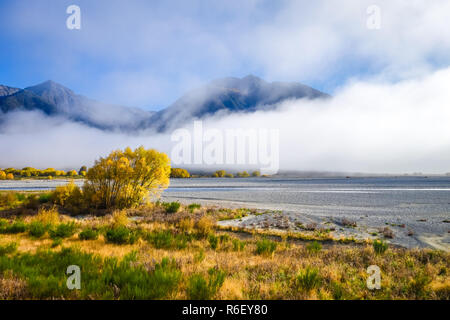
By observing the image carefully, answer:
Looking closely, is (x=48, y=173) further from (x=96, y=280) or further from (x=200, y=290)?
(x=200, y=290)

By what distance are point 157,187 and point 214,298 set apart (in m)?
18.7

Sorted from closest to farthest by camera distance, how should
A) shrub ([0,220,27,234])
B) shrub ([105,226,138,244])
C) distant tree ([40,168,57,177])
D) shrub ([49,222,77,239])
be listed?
shrub ([105,226,138,244]) → shrub ([49,222,77,239]) → shrub ([0,220,27,234]) → distant tree ([40,168,57,177])

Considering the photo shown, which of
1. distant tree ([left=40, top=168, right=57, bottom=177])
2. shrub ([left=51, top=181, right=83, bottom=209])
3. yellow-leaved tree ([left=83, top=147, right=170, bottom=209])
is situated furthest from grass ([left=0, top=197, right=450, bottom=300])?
distant tree ([left=40, top=168, right=57, bottom=177])

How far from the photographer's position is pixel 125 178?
19.6 meters

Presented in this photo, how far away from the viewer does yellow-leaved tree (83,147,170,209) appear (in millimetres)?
19406

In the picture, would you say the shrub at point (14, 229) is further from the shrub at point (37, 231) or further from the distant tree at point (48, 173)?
the distant tree at point (48, 173)

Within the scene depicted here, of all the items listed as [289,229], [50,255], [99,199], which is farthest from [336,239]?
[99,199]

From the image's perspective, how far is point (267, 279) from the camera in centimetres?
507

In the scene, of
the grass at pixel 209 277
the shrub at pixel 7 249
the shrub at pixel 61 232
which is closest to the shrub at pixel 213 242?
the grass at pixel 209 277

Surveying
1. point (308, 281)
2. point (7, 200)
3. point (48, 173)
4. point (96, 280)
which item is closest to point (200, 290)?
point (96, 280)

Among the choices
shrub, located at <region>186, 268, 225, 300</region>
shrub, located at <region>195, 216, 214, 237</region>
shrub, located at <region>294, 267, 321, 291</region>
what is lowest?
shrub, located at <region>195, 216, 214, 237</region>

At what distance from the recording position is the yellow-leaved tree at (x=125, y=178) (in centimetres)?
1941

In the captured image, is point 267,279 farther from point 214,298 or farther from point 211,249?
point 211,249

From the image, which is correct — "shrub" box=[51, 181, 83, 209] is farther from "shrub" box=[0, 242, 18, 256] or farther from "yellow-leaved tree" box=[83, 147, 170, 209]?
"shrub" box=[0, 242, 18, 256]
